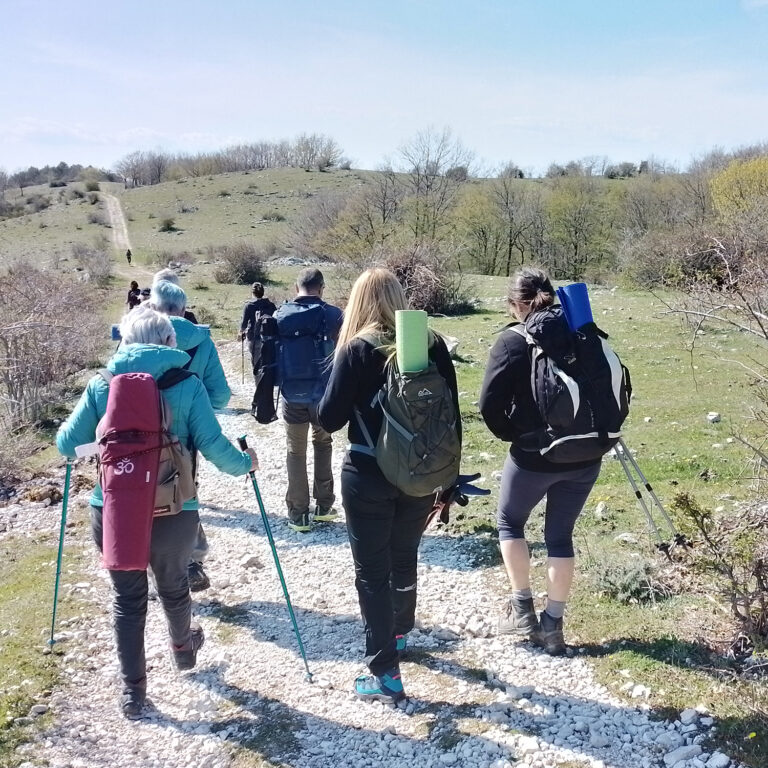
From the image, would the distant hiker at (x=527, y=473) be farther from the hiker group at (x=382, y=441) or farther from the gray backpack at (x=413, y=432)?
the gray backpack at (x=413, y=432)

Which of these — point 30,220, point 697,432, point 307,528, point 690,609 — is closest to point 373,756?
point 690,609

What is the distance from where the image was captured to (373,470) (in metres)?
3.20

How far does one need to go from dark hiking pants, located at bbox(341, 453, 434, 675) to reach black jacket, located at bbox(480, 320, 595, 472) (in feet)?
1.85

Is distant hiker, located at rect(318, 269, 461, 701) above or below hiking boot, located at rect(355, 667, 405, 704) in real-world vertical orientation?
above

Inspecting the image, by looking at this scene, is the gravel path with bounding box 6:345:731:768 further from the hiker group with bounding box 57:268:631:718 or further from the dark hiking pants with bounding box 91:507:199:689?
the dark hiking pants with bounding box 91:507:199:689

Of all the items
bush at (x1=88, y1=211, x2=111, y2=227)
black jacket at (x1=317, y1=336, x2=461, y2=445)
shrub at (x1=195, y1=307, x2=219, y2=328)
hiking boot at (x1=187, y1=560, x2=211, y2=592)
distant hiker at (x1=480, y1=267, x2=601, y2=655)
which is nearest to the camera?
black jacket at (x1=317, y1=336, x2=461, y2=445)

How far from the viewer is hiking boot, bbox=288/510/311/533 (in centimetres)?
590

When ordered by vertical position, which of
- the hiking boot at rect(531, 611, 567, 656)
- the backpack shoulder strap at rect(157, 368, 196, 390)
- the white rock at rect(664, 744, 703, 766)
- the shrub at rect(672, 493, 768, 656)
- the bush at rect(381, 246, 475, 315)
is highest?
the bush at rect(381, 246, 475, 315)

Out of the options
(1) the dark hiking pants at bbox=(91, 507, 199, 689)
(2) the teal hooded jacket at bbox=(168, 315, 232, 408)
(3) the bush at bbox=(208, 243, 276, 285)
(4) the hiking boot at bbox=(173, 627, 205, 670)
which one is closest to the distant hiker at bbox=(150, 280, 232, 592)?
(2) the teal hooded jacket at bbox=(168, 315, 232, 408)

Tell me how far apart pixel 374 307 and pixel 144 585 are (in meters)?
1.85

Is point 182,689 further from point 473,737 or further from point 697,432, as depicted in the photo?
point 697,432

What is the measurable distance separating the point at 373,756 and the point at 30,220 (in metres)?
69.0

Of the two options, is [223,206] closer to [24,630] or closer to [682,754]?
[24,630]

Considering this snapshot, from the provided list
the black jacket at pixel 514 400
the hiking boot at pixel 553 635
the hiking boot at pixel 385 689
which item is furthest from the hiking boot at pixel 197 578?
the black jacket at pixel 514 400
